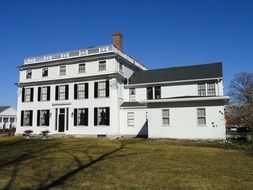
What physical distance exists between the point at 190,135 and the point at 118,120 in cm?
906

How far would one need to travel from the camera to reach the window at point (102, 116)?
96.9ft

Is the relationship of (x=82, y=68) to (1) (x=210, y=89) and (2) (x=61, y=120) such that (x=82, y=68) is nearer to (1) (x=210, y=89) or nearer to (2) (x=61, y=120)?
(2) (x=61, y=120)

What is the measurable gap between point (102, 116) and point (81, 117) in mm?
2789

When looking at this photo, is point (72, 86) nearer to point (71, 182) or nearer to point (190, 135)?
point (190, 135)

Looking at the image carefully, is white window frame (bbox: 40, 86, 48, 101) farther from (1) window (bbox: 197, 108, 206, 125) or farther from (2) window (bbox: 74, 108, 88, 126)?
(1) window (bbox: 197, 108, 206, 125)

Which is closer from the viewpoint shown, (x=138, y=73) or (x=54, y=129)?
(x=54, y=129)

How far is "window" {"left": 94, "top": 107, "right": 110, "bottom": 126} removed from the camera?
96.9 ft

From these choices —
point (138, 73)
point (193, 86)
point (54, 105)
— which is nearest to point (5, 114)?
point (54, 105)

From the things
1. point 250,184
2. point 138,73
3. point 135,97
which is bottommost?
point 250,184

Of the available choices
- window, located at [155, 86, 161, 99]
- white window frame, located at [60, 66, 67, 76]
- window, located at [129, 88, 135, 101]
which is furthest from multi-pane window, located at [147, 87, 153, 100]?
white window frame, located at [60, 66, 67, 76]

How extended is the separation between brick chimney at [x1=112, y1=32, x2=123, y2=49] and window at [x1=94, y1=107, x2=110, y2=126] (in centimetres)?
953

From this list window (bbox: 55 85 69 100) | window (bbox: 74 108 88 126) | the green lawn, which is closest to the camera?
the green lawn

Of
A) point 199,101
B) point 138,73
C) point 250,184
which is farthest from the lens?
point 138,73

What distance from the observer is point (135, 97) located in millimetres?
31844
